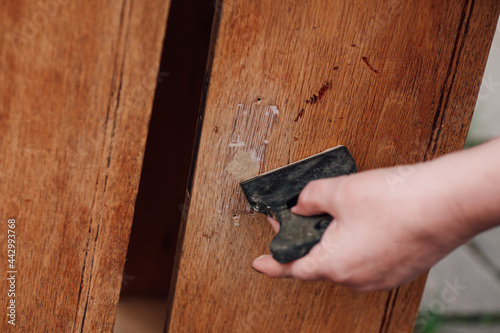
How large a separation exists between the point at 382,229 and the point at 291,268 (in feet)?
0.50

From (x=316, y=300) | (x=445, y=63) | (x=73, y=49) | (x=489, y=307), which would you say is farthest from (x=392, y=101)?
(x=489, y=307)

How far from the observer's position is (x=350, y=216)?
58cm

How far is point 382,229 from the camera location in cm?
56

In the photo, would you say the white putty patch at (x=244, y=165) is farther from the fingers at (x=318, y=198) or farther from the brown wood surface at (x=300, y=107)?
the fingers at (x=318, y=198)

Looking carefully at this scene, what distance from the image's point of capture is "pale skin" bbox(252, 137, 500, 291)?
20.7 inches

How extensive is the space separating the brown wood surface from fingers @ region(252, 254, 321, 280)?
11 cm

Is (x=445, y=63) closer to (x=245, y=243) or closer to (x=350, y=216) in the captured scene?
(x=350, y=216)

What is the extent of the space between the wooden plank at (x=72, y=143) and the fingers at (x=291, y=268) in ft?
0.75

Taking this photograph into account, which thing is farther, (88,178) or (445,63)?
(445,63)

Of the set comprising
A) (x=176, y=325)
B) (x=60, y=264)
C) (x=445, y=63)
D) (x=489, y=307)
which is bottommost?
(x=489, y=307)

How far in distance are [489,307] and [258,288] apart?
1598 millimetres

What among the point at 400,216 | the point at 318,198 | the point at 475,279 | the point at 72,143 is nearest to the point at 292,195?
the point at 318,198

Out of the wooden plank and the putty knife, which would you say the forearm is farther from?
the wooden plank

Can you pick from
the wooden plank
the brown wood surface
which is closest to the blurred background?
the brown wood surface
